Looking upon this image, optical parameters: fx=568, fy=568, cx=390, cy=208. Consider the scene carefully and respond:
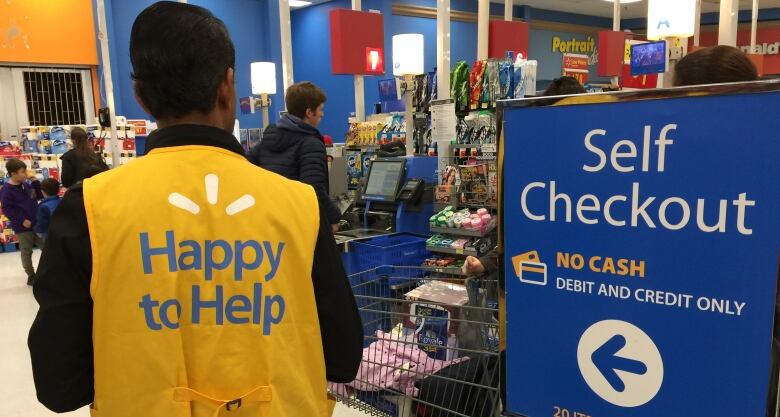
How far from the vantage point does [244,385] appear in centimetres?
109

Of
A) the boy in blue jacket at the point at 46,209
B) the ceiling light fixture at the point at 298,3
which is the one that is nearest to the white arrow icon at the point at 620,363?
the boy in blue jacket at the point at 46,209

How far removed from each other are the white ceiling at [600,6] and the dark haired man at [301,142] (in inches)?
528

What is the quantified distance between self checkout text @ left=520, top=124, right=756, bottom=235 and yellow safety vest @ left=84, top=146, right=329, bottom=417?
1.73 ft

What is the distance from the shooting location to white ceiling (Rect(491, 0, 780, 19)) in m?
16.3

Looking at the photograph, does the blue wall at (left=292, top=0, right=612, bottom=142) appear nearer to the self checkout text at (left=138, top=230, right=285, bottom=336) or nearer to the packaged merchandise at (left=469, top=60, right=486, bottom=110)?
the packaged merchandise at (left=469, top=60, right=486, bottom=110)

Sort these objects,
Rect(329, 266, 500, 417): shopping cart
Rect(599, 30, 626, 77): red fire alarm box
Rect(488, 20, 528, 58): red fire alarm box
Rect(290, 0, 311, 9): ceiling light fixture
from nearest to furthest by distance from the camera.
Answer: Rect(329, 266, 500, 417): shopping cart, Rect(488, 20, 528, 58): red fire alarm box, Rect(599, 30, 626, 77): red fire alarm box, Rect(290, 0, 311, 9): ceiling light fixture

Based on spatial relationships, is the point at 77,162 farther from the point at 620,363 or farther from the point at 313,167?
the point at 620,363

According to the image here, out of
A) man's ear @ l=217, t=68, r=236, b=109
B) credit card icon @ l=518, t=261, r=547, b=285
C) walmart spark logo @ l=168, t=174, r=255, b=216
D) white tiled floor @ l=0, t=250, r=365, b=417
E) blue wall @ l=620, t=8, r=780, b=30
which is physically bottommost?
white tiled floor @ l=0, t=250, r=365, b=417

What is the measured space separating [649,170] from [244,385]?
2.84 ft

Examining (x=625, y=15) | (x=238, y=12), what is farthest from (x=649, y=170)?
(x=625, y=15)

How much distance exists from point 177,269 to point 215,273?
0.07 metres

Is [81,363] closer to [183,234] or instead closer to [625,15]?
[183,234]

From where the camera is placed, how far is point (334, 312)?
4.00ft

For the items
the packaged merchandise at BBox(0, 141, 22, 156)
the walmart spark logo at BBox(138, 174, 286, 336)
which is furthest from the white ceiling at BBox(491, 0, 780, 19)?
the walmart spark logo at BBox(138, 174, 286, 336)
